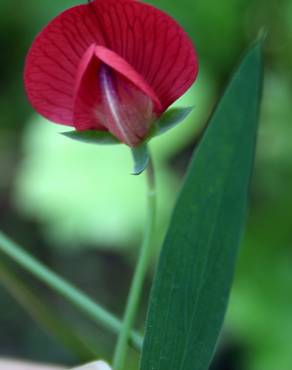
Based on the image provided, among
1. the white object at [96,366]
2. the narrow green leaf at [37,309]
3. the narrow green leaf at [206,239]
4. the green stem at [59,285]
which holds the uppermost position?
the narrow green leaf at [206,239]

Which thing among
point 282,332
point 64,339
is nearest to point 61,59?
point 64,339

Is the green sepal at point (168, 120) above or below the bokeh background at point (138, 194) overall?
above

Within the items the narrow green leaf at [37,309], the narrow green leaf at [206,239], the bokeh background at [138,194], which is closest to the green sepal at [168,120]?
the narrow green leaf at [206,239]

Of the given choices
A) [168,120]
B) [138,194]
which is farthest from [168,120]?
[138,194]

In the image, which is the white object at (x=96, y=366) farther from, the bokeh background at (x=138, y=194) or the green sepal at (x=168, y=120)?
the bokeh background at (x=138, y=194)

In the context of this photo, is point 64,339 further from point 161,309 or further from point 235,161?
point 235,161

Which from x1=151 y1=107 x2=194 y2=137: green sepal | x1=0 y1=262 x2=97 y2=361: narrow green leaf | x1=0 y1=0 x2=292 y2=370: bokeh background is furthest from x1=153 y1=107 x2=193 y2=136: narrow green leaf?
x1=0 y1=0 x2=292 y2=370: bokeh background

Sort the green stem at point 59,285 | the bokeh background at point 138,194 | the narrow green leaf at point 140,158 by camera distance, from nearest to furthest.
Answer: the narrow green leaf at point 140,158 → the green stem at point 59,285 → the bokeh background at point 138,194
